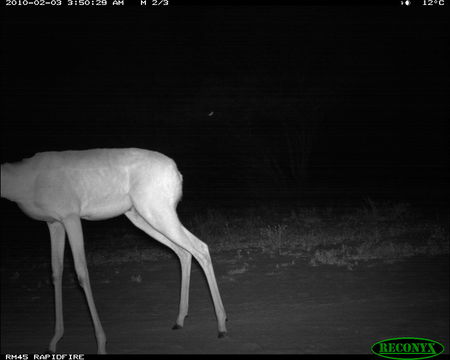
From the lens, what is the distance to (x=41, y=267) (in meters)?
11.7

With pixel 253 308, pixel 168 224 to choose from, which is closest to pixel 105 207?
pixel 168 224

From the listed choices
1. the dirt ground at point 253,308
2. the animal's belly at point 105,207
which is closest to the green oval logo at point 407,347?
the dirt ground at point 253,308

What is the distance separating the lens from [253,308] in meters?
7.15

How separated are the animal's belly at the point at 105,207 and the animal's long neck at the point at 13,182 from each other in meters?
0.70

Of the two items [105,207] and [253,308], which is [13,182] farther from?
[253,308]

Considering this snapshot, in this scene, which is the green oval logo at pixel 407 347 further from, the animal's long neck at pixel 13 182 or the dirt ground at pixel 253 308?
the animal's long neck at pixel 13 182

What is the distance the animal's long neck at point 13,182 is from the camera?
629 cm

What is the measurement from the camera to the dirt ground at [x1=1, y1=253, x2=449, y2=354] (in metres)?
5.91

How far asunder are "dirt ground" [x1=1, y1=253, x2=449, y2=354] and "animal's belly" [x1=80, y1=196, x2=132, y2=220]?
1.39 metres

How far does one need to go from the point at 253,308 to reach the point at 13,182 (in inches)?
Answer: 129

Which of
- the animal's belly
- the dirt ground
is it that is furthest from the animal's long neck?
the dirt ground

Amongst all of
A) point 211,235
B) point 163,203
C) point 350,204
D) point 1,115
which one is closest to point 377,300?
point 163,203

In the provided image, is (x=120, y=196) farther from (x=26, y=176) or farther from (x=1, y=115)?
(x=1, y=115)

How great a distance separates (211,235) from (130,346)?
7.22 metres
